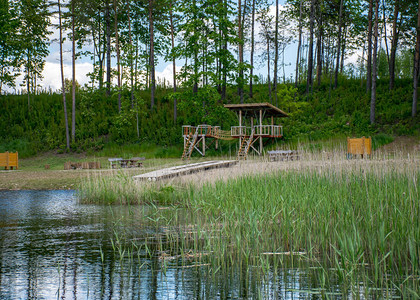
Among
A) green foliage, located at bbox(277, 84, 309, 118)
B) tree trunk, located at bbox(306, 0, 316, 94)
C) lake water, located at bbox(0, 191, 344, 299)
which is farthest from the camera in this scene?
tree trunk, located at bbox(306, 0, 316, 94)

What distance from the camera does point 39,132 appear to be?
32125 millimetres

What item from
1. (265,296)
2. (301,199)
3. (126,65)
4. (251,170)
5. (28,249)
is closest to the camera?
(265,296)

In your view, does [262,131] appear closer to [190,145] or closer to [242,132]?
[242,132]

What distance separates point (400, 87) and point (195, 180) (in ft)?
93.9

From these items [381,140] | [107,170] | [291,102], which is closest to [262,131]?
[291,102]

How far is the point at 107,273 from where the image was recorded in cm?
474

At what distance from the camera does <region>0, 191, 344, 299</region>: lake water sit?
4066mm

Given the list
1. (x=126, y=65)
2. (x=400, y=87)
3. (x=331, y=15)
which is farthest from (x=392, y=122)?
(x=126, y=65)

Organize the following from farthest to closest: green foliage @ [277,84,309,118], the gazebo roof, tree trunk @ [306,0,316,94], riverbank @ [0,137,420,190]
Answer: tree trunk @ [306,0,316,94] → green foliage @ [277,84,309,118] → the gazebo roof → riverbank @ [0,137,420,190]

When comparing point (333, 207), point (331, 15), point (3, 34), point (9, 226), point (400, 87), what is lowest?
point (9, 226)

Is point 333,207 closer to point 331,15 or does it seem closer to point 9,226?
point 9,226

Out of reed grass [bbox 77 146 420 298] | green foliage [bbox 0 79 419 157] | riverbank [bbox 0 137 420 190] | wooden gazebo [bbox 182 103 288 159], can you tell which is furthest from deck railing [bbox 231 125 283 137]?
reed grass [bbox 77 146 420 298]

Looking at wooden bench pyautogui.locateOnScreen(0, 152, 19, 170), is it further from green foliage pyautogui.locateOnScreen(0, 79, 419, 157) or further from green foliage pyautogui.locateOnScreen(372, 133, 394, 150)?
green foliage pyautogui.locateOnScreen(372, 133, 394, 150)

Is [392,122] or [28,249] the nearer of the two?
[28,249]
